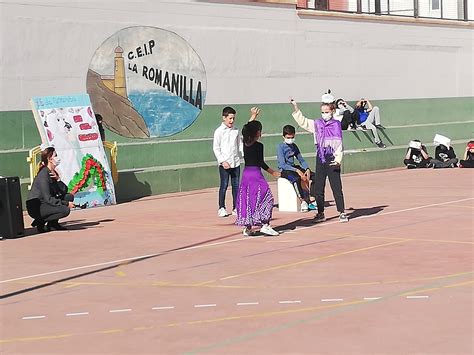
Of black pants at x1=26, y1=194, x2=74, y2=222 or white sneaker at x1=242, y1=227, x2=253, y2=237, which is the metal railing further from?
white sneaker at x1=242, y1=227, x2=253, y2=237

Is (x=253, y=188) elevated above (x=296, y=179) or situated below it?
above

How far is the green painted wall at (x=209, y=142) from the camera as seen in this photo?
874 inches

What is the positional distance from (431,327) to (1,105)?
46.8 feet

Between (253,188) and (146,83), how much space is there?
33.2ft

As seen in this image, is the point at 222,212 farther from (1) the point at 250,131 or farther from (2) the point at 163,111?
(2) the point at 163,111

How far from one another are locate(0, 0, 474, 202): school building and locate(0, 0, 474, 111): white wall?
1.1 inches

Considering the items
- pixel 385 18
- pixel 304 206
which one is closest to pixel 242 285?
pixel 304 206

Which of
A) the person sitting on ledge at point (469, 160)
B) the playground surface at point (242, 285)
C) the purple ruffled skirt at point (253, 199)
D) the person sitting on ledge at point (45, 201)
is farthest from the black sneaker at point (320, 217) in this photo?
the person sitting on ledge at point (469, 160)

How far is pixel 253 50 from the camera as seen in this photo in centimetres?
2789

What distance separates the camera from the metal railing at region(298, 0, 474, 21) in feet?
101

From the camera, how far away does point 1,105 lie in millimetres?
22062

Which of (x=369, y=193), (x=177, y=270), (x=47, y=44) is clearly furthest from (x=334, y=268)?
(x=47, y=44)

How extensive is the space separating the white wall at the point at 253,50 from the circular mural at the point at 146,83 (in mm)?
240

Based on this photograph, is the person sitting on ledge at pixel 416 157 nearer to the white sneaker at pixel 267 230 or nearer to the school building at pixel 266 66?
the school building at pixel 266 66
